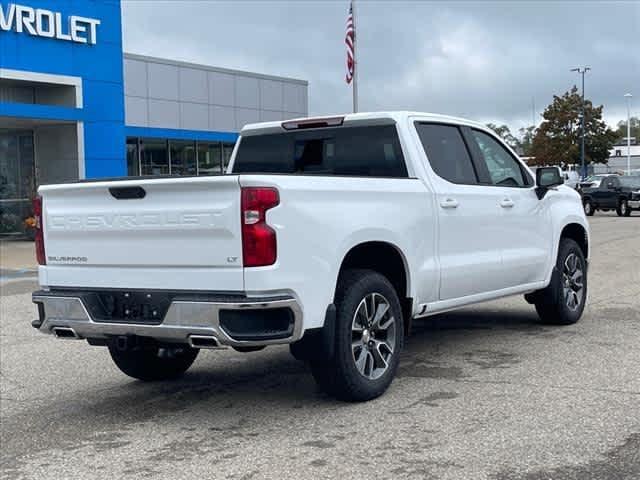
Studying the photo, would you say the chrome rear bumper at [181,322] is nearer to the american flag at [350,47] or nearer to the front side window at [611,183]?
the american flag at [350,47]

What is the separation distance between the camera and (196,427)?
18.0 feet

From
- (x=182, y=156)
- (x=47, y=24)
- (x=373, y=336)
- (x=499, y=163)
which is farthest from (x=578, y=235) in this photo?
(x=182, y=156)

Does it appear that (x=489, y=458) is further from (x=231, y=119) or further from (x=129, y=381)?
(x=231, y=119)

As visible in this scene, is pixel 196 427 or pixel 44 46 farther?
pixel 44 46

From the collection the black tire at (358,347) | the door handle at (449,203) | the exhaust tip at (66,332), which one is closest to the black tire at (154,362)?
the exhaust tip at (66,332)

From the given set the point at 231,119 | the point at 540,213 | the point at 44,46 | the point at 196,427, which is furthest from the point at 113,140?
the point at 196,427

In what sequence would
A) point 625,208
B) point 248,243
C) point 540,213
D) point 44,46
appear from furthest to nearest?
point 625,208 → point 44,46 → point 540,213 → point 248,243

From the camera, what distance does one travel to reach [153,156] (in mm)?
32250

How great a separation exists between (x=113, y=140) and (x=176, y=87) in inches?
336

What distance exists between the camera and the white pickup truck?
16.6 ft

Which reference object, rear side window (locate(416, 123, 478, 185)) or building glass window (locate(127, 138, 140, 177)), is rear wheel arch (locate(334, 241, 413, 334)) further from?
building glass window (locate(127, 138, 140, 177))

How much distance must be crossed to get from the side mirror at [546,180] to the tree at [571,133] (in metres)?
71.1

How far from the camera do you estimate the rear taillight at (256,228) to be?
4.97 metres

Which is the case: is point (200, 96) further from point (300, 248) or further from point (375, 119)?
point (300, 248)
